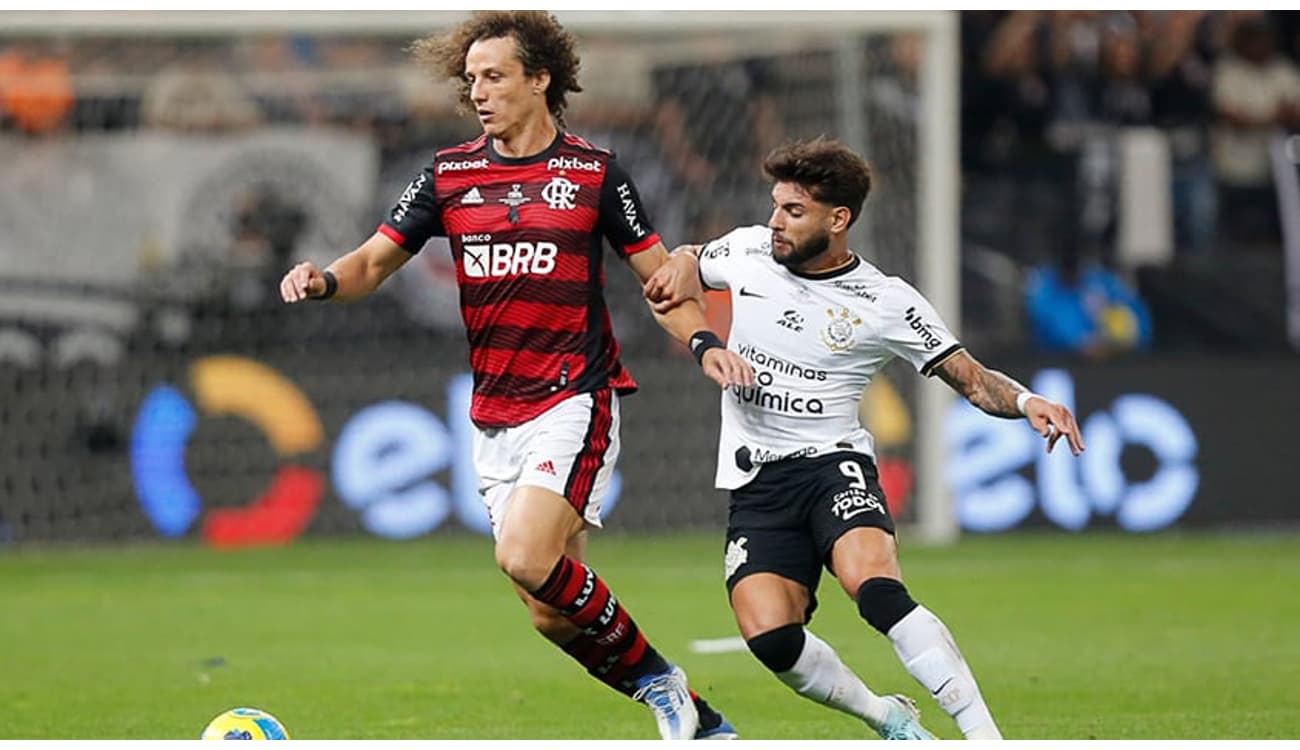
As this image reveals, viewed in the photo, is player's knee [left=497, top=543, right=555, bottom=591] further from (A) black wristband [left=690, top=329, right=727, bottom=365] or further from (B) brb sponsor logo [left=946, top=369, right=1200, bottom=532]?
(B) brb sponsor logo [left=946, top=369, right=1200, bottom=532]

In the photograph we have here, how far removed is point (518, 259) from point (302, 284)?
0.72m

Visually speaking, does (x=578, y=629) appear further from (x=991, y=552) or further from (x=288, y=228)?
(x=288, y=228)

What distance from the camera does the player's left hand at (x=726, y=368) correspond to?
23.5ft

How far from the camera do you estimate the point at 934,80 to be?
54.6 feet

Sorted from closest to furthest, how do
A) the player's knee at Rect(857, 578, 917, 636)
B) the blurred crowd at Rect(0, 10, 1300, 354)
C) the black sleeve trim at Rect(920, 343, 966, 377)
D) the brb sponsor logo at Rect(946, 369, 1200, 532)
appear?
the player's knee at Rect(857, 578, 917, 636) < the black sleeve trim at Rect(920, 343, 966, 377) < the brb sponsor logo at Rect(946, 369, 1200, 532) < the blurred crowd at Rect(0, 10, 1300, 354)

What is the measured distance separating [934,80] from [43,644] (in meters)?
8.06

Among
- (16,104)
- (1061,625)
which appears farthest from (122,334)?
(1061,625)

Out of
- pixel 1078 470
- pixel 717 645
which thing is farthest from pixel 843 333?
pixel 1078 470

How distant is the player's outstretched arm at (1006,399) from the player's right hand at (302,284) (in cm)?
205

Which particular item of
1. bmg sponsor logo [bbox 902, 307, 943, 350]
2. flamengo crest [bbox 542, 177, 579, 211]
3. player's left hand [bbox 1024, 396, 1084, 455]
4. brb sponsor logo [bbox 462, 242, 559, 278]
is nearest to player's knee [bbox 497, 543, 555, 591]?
brb sponsor logo [bbox 462, 242, 559, 278]

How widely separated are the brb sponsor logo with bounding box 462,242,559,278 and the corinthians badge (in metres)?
0.95

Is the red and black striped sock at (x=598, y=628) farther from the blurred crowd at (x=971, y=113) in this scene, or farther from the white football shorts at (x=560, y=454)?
the blurred crowd at (x=971, y=113)

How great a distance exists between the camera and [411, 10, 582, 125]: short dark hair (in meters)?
7.85

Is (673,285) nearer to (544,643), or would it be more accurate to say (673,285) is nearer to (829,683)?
(829,683)
